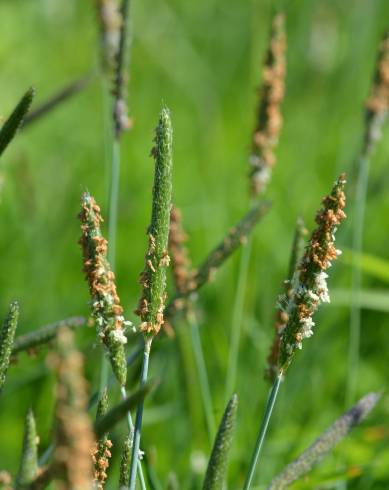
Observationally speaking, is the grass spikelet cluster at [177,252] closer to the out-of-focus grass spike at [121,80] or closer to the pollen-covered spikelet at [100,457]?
the out-of-focus grass spike at [121,80]

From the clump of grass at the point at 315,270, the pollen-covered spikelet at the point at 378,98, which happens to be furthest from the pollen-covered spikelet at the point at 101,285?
the pollen-covered spikelet at the point at 378,98

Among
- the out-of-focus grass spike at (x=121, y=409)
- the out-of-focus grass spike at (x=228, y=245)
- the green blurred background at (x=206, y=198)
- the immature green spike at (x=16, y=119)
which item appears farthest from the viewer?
the green blurred background at (x=206, y=198)

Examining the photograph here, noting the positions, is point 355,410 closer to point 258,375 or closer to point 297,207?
point 258,375

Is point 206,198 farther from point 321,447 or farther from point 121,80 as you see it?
point 321,447

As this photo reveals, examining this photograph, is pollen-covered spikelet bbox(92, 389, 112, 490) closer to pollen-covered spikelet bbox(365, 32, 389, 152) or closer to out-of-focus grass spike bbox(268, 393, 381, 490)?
out-of-focus grass spike bbox(268, 393, 381, 490)

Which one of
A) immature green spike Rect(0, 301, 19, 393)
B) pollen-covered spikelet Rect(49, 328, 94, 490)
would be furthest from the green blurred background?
pollen-covered spikelet Rect(49, 328, 94, 490)

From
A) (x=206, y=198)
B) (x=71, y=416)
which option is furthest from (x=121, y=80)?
(x=206, y=198)
